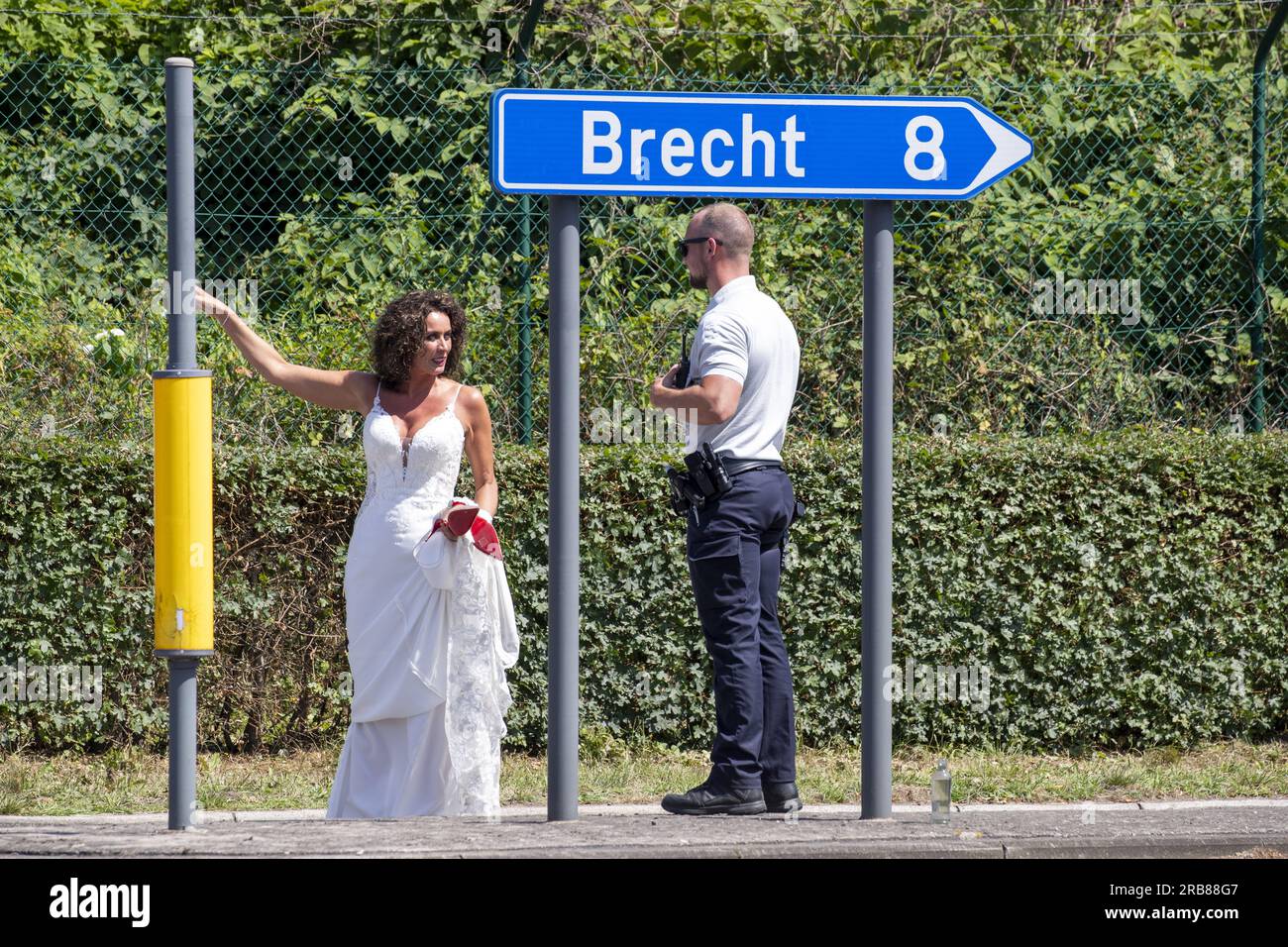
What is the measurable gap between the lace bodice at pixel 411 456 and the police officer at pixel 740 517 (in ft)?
2.70

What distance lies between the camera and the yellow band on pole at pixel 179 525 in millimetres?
4875

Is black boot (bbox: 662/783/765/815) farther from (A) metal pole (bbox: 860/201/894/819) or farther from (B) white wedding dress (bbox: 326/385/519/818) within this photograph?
(B) white wedding dress (bbox: 326/385/519/818)

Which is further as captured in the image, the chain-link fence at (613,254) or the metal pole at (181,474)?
the chain-link fence at (613,254)

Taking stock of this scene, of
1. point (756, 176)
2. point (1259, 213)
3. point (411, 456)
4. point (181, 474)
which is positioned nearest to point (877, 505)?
point (756, 176)

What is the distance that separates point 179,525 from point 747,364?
1.84 meters

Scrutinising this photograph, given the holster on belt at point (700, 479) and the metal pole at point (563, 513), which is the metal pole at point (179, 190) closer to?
the metal pole at point (563, 513)

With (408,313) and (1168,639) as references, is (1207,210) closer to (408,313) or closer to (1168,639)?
(1168,639)

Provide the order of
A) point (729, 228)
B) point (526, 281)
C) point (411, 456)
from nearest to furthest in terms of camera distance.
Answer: point (729, 228) < point (411, 456) < point (526, 281)

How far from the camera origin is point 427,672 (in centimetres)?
556

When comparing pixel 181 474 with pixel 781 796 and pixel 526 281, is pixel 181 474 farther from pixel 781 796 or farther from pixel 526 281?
pixel 526 281

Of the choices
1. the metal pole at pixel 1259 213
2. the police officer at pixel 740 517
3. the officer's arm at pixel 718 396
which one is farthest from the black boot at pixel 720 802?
the metal pole at pixel 1259 213

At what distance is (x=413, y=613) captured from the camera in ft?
18.2

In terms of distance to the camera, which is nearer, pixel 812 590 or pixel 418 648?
pixel 418 648
